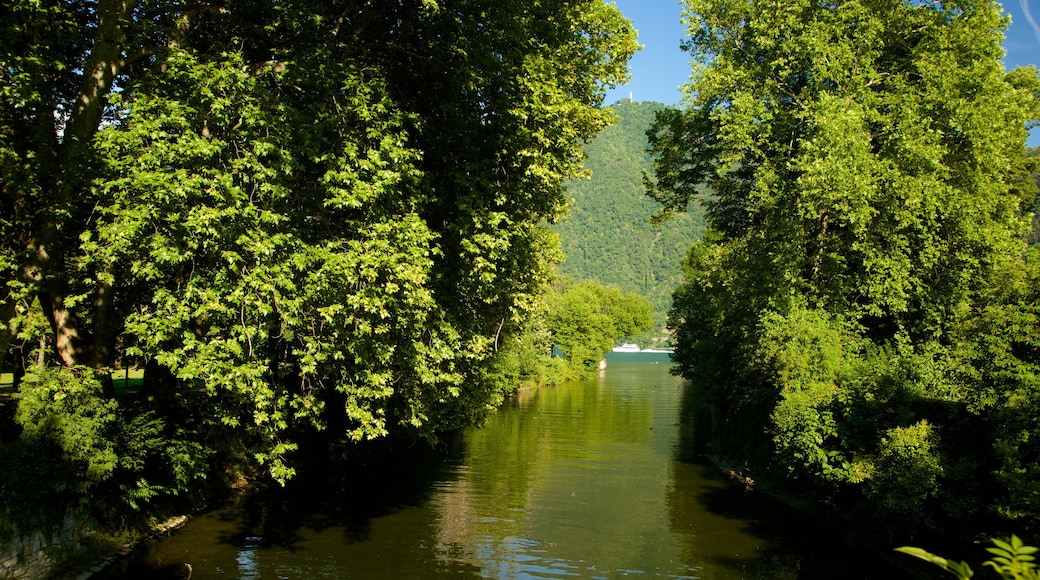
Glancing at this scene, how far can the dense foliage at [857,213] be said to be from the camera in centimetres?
1734

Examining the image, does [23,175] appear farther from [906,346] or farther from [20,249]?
[906,346]

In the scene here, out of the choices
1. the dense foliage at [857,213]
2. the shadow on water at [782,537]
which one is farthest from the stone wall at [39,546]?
the dense foliage at [857,213]

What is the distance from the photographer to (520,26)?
1510cm

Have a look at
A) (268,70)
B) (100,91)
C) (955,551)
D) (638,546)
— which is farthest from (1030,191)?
(100,91)

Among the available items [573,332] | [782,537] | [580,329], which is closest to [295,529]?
[782,537]

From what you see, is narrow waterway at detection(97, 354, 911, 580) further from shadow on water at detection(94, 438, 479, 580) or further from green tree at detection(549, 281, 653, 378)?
green tree at detection(549, 281, 653, 378)

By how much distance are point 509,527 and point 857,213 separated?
13.4 meters

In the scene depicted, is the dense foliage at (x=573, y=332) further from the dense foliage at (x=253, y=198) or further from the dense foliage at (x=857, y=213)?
the dense foliage at (x=253, y=198)

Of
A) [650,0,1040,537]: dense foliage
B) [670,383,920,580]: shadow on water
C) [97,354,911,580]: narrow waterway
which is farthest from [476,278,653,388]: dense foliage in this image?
[650,0,1040,537]: dense foliage

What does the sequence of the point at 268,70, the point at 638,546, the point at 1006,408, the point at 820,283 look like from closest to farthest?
the point at 1006,408
the point at 268,70
the point at 638,546
the point at 820,283

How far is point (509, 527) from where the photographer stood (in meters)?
18.4

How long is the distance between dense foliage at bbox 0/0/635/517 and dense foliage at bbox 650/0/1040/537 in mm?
8676

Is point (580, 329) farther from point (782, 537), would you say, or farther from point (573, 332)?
point (782, 537)

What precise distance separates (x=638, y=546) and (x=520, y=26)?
1300 cm
